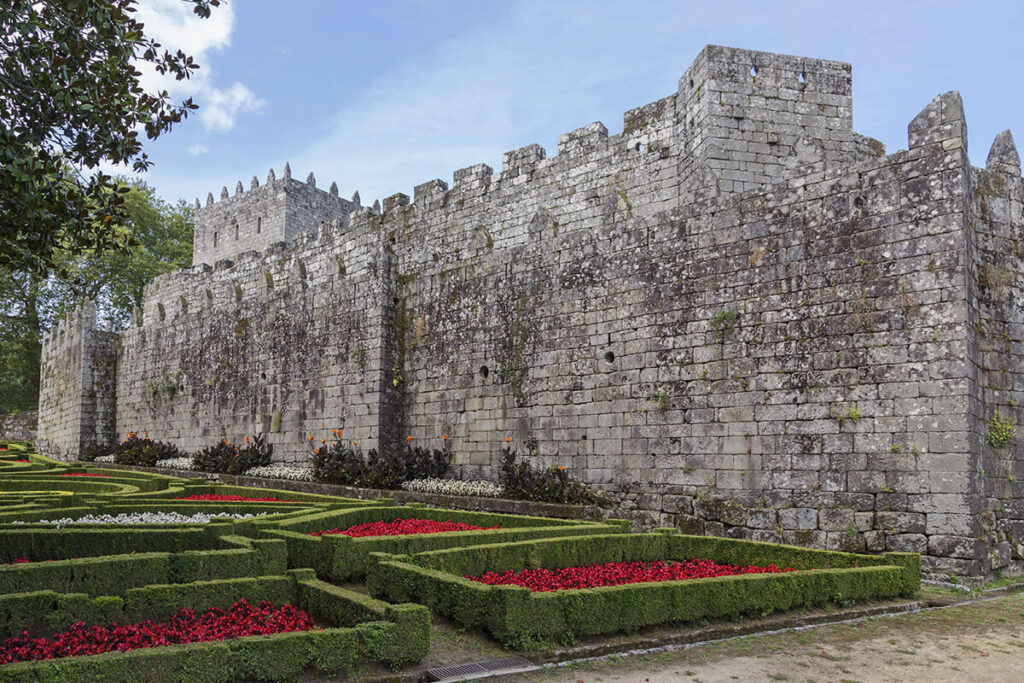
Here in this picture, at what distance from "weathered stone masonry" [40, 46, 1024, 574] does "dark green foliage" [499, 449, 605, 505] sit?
269 mm

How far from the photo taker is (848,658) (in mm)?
5602

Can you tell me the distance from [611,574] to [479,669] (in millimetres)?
2622

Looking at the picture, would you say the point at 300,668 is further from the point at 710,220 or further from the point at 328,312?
the point at 328,312

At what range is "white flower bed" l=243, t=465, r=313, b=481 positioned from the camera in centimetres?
1725

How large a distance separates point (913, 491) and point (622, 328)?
4745mm

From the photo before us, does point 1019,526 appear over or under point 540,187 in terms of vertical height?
under

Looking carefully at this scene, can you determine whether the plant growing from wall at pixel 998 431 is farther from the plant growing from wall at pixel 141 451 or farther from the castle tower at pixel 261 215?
the castle tower at pixel 261 215

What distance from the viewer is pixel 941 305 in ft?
28.8

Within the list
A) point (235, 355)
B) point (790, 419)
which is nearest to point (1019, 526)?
point (790, 419)

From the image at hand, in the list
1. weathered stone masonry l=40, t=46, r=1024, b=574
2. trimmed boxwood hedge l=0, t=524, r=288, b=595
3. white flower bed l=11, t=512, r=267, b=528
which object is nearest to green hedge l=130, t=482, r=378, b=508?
white flower bed l=11, t=512, r=267, b=528

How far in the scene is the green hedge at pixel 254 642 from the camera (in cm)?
434

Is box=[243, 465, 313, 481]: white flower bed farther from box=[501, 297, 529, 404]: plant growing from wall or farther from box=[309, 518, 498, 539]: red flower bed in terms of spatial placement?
box=[309, 518, 498, 539]: red flower bed

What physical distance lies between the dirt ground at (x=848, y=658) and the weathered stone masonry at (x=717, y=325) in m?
2.15

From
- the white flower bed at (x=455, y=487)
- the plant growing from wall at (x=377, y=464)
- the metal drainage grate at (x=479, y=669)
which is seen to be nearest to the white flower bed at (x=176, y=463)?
the plant growing from wall at (x=377, y=464)
